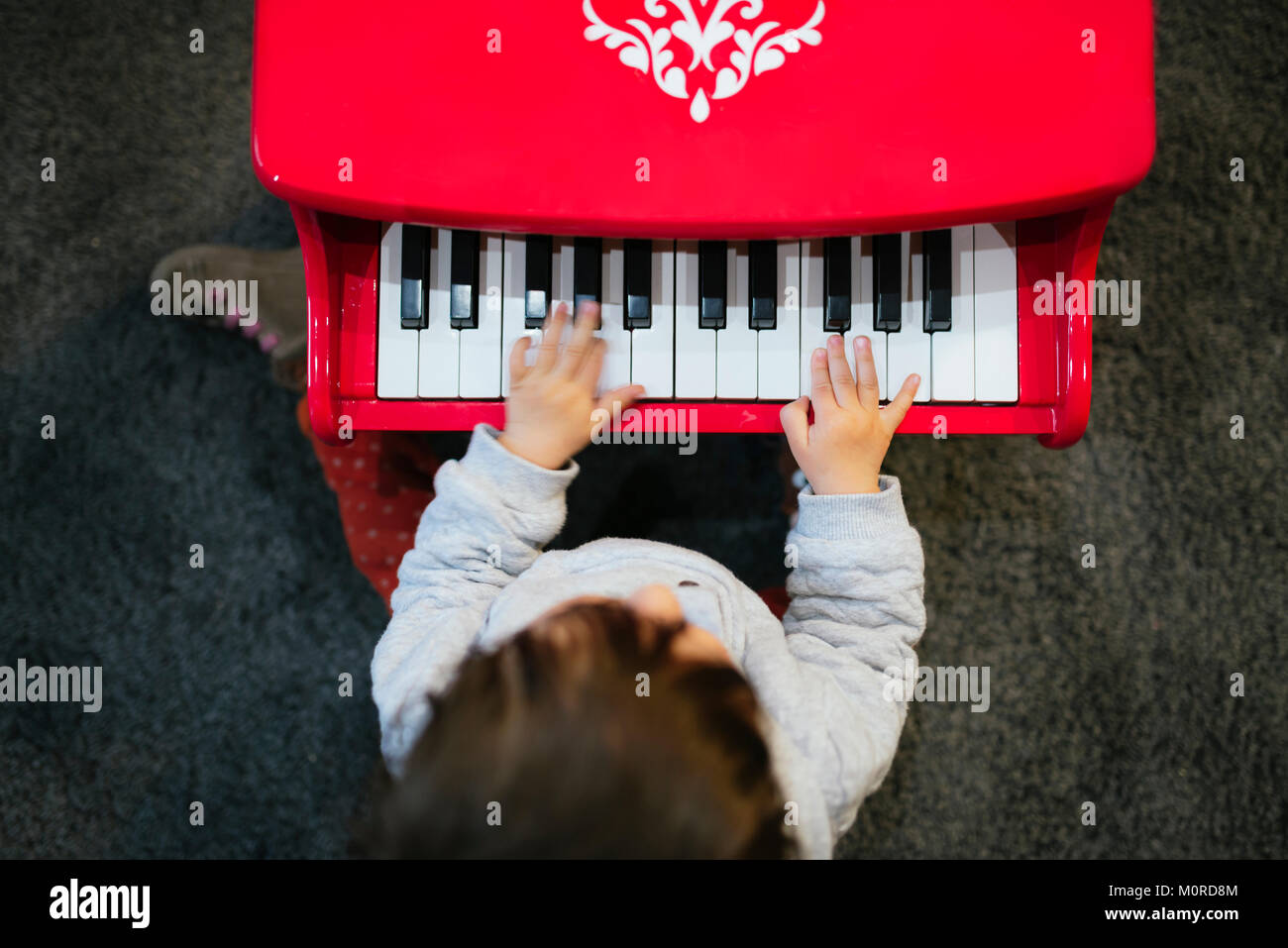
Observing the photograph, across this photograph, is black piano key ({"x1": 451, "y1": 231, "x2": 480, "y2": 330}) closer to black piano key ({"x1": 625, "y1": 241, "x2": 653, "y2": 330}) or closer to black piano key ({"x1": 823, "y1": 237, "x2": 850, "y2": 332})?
black piano key ({"x1": 625, "y1": 241, "x2": 653, "y2": 330})

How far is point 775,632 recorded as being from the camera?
2.46 ft

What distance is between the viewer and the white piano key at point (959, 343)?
0.75 m

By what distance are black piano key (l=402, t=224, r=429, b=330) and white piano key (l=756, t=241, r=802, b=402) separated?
31cm

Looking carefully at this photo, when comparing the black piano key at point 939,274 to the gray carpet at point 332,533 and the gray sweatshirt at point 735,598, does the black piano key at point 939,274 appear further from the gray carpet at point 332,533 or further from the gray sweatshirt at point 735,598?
the gray carpet at point 332,533

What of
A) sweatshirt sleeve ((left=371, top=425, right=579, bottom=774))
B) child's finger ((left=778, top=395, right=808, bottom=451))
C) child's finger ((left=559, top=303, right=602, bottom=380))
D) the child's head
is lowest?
the child's head

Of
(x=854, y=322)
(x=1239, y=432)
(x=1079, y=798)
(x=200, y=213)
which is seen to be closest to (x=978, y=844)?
(x=1079, y=798)

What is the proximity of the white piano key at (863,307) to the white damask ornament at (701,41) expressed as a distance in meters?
0.18

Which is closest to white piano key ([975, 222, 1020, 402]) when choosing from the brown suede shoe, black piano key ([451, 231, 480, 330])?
black piano key ([451, 231, 480, 330])

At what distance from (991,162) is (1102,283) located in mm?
658

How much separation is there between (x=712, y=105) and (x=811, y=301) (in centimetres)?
19

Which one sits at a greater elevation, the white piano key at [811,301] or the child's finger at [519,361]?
the white piano key at [811,301]

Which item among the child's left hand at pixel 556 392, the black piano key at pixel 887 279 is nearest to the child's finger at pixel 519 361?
the child's left hand at pixel 556 392

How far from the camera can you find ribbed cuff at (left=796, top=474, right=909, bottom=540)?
0.75 metres
